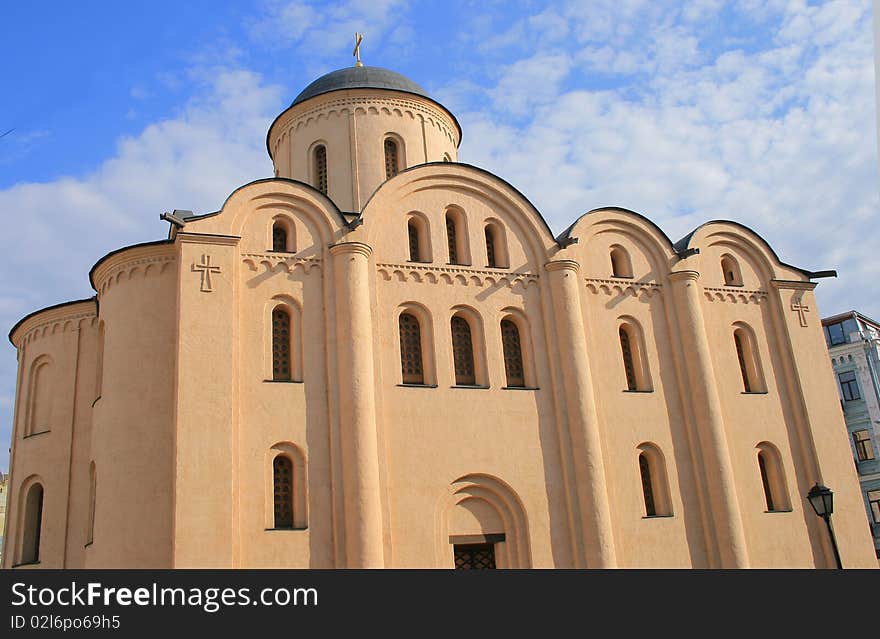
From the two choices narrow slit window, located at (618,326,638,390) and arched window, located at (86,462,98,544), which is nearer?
arched window, located at (86,462,98,544)

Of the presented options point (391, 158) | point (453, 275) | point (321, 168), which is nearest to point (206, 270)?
point (453, 275)

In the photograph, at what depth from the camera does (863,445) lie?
3391 cm

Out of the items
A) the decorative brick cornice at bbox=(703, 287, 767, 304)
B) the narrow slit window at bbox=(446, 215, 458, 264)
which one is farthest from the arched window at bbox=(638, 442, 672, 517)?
the narrow slit window at bbox=(446, 215, 458, 264)

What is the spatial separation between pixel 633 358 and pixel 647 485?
118 inches

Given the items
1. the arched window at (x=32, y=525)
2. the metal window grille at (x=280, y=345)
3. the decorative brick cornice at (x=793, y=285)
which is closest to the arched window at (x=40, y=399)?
the arched window at (x=32, y=525)

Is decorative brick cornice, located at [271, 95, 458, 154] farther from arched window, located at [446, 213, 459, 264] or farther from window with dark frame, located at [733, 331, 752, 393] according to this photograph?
window with dark frame, located at [733, 331, 752, 393]

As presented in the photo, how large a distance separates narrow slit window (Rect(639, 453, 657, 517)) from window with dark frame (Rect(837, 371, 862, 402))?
21259mm

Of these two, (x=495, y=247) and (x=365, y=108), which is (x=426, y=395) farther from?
(x=365, y=108)

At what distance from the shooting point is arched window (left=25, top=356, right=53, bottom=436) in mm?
18969

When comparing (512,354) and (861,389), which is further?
(861,389)

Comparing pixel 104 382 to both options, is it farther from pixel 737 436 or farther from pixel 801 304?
pixel 801 304

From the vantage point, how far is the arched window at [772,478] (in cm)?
1888
